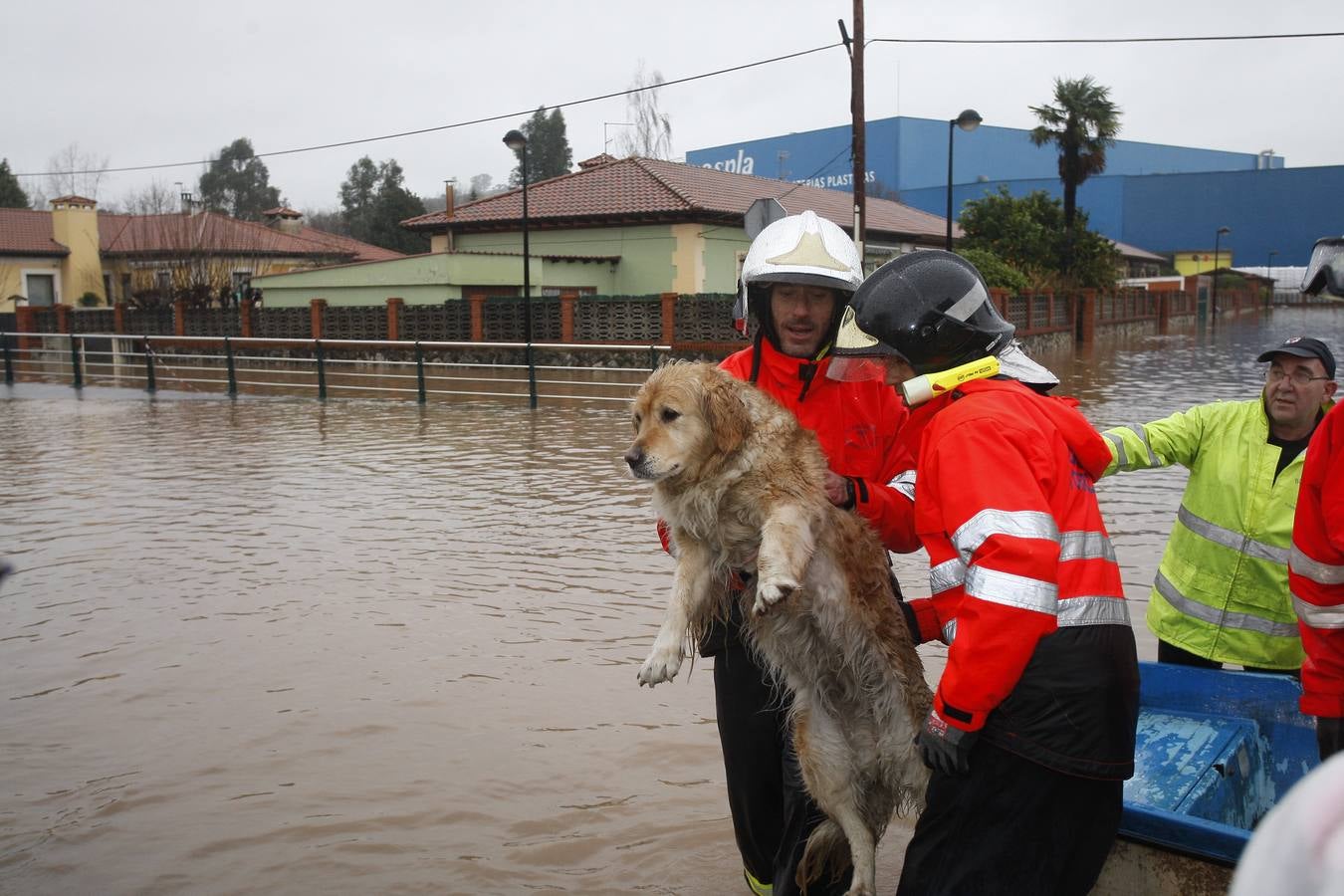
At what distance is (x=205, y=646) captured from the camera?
274 inches

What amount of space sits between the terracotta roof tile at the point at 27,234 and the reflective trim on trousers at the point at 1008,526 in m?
57.3

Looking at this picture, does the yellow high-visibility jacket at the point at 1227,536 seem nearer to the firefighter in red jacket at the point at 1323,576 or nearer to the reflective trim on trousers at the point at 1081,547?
the firefighter in red jacket at the point at 1323,576

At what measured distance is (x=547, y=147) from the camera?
270ft

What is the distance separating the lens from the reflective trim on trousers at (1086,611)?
101 inches

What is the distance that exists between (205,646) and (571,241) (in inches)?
1247

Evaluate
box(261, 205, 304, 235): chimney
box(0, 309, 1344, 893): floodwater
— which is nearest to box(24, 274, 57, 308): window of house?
box(261, 205, 304, 235): chimney

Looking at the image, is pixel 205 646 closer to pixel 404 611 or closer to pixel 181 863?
pixel 404 611

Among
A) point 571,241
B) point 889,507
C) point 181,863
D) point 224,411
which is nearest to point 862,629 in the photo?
point 889,507

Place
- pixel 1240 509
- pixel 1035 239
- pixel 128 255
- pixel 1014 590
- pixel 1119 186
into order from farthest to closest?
pixel 1119 186 → pixel 128 255 → pixel 1035 239 → pixel 1240 509 → pixel 1014 590

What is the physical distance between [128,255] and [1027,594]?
2245 inches

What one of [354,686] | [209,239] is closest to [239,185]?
[209,239]

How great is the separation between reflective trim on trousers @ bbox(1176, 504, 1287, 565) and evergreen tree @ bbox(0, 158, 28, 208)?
76507 mm

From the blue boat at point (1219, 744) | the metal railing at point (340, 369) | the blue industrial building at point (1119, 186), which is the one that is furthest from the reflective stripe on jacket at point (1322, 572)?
the blue industrial building at point (1119, 186)

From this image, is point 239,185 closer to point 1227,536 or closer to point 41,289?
point 41,289
